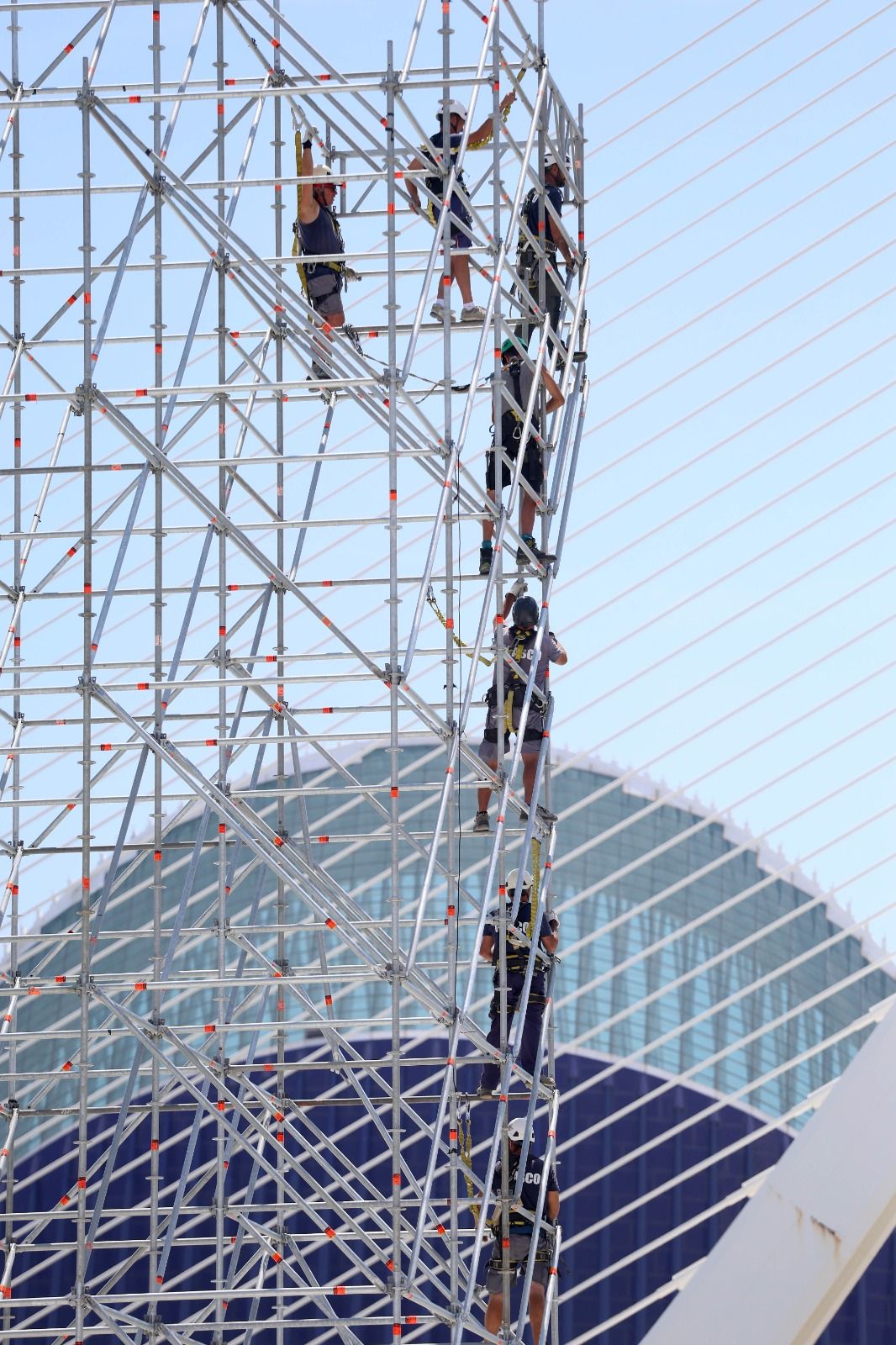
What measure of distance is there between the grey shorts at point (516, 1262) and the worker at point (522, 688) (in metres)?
2.74

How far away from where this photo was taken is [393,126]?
16625mm

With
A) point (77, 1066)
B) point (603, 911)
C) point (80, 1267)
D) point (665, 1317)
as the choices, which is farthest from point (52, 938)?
point (603, 911)

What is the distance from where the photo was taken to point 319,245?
1820 cm

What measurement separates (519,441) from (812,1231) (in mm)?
5882

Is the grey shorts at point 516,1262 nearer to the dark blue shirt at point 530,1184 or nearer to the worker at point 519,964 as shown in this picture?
the dark blue shirt at point 530,1184

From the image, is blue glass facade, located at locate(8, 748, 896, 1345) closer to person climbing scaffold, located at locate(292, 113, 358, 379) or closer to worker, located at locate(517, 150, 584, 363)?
worker, located at locate(517, 150, 584, 363)

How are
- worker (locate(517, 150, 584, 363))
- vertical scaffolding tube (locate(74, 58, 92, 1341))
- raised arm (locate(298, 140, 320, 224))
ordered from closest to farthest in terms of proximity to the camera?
1. vertical scaffolding tube (locate(74, 58, 92, 1341))
2. raised arm (locate(298, 140, 320, 224))
3. worker (locate(517, 150, 584, 363))

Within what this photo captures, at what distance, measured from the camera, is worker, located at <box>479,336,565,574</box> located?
59.5 ft

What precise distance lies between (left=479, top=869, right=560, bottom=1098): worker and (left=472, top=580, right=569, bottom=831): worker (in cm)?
72

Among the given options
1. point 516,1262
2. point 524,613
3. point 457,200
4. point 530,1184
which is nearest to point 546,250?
point 457,200

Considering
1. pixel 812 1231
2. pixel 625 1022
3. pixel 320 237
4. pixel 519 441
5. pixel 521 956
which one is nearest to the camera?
pixel 521 956

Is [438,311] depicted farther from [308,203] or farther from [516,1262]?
[516,1262]

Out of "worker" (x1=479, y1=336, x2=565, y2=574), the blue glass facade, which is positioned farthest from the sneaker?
the blue glass facade


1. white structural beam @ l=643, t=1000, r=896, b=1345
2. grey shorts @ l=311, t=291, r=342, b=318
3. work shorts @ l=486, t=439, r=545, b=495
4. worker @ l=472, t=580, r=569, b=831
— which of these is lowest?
white structural beam @ l=643, t=1000, r=896, b=1345
